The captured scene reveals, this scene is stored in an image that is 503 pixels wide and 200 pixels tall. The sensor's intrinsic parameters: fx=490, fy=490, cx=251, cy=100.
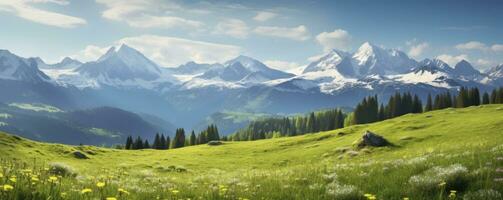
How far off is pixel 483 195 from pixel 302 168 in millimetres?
14227

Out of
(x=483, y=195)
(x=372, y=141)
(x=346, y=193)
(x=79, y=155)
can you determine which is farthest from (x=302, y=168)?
(x=79, y=155)

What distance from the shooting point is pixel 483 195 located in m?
10.3

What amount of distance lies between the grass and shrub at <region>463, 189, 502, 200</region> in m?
0.05

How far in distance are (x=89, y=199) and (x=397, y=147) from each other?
6466cm

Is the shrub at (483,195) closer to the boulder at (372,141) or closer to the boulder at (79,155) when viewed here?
the boulder at (372,141)

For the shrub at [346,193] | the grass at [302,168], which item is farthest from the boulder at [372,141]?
the shrub at [346,193]

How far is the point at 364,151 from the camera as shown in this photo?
6931 cm

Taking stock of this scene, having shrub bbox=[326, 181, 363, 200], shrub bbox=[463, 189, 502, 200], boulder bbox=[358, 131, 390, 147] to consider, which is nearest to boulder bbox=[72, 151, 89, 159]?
boulder bbox=[358, 131, 390, 147]

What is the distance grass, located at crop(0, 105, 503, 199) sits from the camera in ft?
39.0

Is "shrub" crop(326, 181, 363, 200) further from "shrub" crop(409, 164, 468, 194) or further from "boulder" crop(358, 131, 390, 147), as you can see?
"boulder" crop(358, 131, 390, 147)

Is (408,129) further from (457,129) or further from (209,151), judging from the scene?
(209,151)

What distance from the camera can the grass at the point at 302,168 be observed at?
11.9 metres

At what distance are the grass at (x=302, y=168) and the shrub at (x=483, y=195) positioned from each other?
0.05 metres

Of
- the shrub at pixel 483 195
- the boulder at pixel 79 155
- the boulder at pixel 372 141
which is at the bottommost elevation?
the boulder at pixel 79 155
